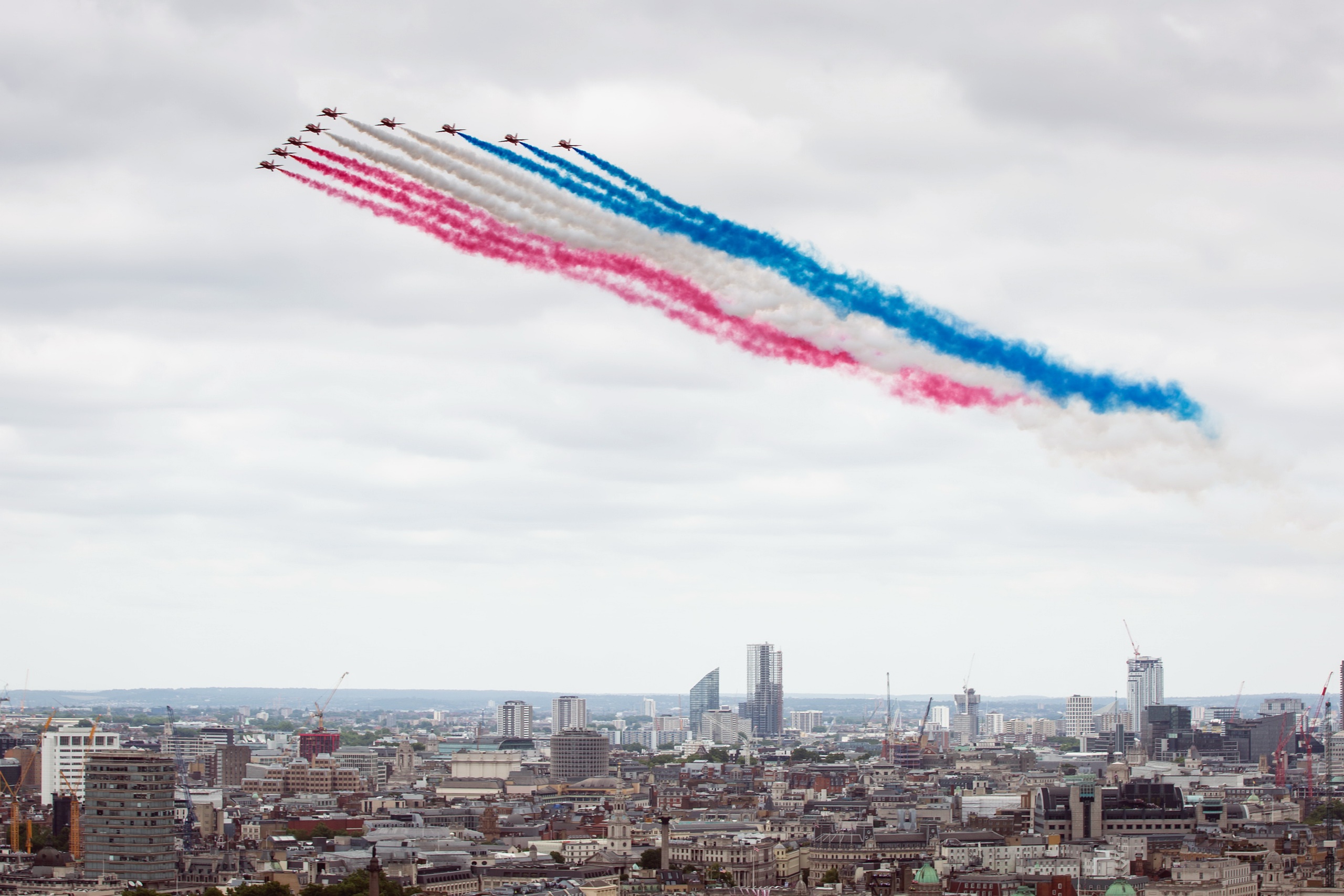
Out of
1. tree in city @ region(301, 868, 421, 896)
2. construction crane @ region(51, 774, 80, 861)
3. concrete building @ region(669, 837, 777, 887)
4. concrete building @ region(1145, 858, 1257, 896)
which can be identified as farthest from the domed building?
construction crane @ region(51, 774, 80, 861)

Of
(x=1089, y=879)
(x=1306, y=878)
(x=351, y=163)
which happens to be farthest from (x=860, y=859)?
(x=351, y=163)

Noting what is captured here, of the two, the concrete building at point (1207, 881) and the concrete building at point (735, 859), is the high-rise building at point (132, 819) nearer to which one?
the concrete building at point (735, 859)

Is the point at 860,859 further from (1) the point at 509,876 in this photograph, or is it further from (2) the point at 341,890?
(2) the point at 341,890

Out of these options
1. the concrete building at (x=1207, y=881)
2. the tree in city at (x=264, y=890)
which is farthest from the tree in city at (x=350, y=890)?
the concrete building at (x=1207, y=881)

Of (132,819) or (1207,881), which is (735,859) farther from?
(132,819)

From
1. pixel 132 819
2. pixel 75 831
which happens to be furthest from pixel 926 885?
pixel 75 831

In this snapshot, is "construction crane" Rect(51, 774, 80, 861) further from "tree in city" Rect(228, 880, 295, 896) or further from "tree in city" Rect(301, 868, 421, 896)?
"tree in city" Rect(301, 868, 421, 896)
